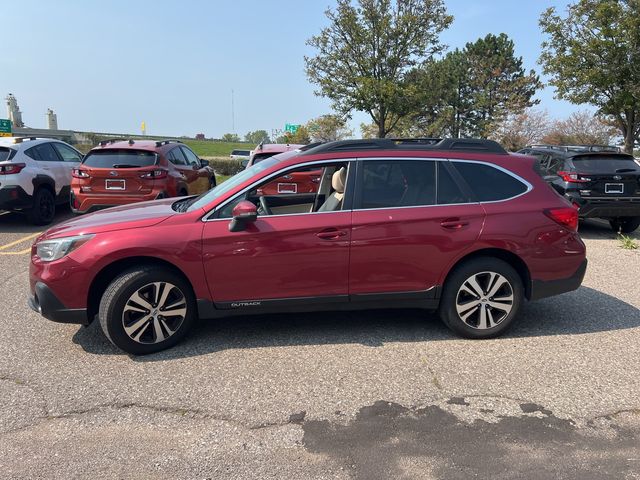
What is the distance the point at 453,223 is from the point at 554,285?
3.72 feet

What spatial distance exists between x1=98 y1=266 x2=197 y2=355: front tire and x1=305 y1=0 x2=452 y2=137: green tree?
21.4 meters

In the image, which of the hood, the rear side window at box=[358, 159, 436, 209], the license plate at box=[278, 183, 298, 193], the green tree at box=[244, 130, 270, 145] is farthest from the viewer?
the green tree at box=[244, 130, 270, 145]

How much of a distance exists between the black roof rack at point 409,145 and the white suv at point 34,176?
6768 mm

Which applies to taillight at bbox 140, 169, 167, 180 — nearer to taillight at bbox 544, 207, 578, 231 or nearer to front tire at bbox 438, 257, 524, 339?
front tire at bbox 438, 257, 524, 339

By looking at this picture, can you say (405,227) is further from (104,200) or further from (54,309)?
(104,200)

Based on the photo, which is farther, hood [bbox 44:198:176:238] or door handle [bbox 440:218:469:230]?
door handle [bbox 440:218:469:230]

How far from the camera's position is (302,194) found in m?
5.36

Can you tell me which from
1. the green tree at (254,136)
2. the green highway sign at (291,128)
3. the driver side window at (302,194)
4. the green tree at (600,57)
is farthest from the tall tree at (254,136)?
the driver side window at (302,194)

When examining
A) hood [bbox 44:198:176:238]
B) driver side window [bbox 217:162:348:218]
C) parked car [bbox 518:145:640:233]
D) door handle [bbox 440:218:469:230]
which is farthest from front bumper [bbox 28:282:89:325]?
parked car [bbox 518:145:640:233]

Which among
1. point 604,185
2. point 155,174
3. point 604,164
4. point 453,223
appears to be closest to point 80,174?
point 155,174

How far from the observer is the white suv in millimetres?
8617

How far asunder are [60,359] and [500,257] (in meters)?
3.79

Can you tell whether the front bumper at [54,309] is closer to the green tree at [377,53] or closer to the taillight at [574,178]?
the taillight at [574,178]

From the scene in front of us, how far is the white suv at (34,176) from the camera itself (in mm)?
8617
